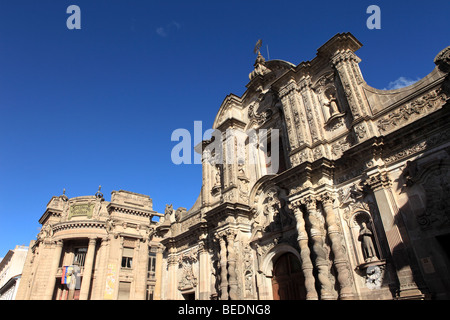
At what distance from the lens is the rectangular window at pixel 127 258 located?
98.9ft

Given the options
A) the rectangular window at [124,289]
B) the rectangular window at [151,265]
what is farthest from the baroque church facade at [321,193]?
the rectangular window at [151,265]

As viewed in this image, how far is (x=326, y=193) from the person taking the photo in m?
11.6

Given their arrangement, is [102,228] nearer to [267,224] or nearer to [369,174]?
[267,224]

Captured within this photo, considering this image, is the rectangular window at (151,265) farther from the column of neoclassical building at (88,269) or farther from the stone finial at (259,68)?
the stone finial at (259,68)

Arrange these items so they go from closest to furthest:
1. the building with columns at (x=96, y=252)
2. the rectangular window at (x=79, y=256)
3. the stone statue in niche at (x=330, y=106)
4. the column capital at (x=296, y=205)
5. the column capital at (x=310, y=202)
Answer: the column capital at (x=310, y=202) < the column capital at (x=296, y=205) < the stone statue in niche at (x=330, y=106) < the building with columns at (x=96, y=252) < the rectangular window at (x=79, y=256)

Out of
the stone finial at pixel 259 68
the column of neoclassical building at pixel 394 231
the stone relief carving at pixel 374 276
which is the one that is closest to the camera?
the column of neoclassical building at pixel 394 231

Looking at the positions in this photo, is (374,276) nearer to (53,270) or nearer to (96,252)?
(96,252)

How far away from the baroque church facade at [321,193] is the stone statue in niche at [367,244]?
0.03 m

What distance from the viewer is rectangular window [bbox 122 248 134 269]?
30.1m

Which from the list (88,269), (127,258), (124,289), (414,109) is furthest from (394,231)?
(88,269)
